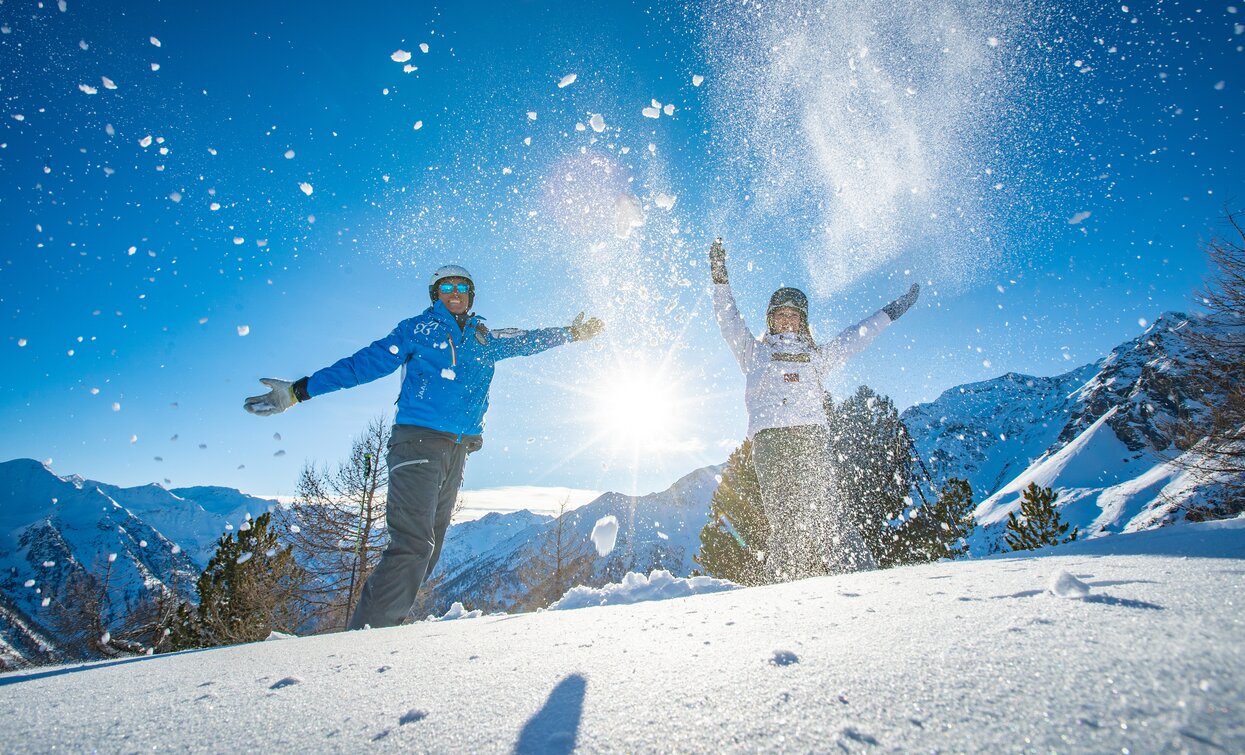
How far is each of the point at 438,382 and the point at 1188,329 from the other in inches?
783

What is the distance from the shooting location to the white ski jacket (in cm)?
413

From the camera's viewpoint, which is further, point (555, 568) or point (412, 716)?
point (555, 568)

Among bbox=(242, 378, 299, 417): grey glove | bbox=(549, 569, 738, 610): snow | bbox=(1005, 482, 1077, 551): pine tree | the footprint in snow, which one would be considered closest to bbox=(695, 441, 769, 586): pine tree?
bbox=(1005, 482, 1077, 551): pine tree

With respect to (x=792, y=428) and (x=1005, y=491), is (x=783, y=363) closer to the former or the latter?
(x=792, y=428)

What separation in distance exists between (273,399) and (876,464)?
69.4 feet

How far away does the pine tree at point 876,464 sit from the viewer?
1727 cm

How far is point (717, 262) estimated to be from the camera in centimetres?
464

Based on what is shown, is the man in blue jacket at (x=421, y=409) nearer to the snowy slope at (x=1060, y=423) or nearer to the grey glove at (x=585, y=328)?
the grey glove at (x=585, y=328)

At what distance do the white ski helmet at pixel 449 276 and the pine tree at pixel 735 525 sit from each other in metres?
12.5

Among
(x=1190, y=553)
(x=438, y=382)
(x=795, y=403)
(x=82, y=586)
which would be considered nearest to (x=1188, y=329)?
(x=795, y=403)

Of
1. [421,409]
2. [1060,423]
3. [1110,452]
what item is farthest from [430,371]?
[1060,423]

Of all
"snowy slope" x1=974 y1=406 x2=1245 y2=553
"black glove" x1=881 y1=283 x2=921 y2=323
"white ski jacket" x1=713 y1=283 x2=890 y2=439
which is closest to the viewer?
"white ski jacket" x1=713 y1=283 x2=890 y2=439

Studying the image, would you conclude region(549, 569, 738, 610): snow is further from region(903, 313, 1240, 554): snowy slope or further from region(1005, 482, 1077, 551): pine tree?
region(1005, 482, 1077, 551): pine tree

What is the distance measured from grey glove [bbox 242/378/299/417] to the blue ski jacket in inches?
5.8
